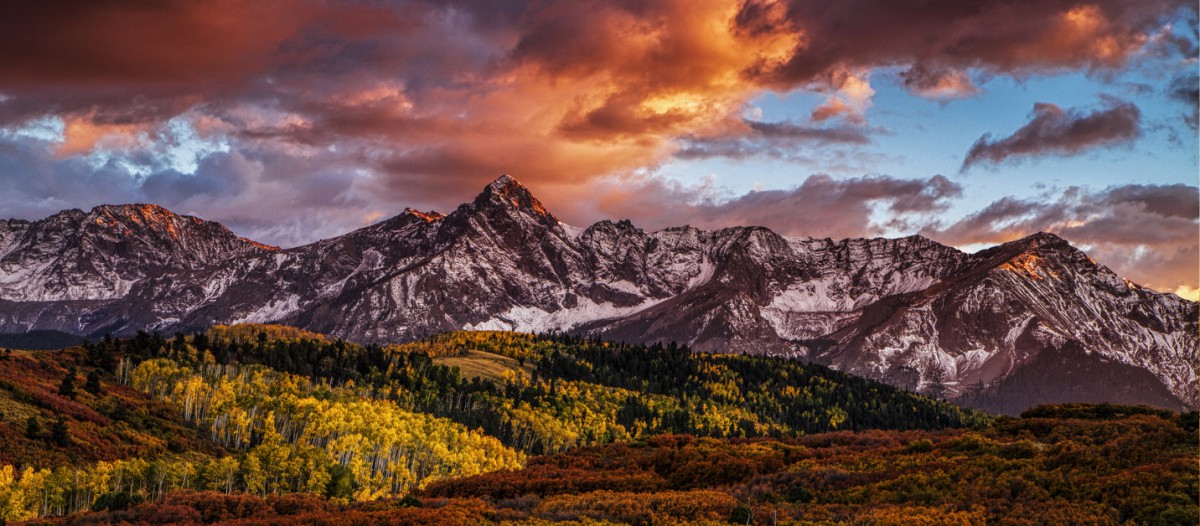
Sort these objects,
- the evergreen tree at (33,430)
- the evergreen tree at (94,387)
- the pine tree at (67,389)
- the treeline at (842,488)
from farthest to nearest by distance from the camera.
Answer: the evergreen tree at (94,387)
the pine tree at (67,389)
the evergreen tree at (33,430)
the treeline at (842,488)

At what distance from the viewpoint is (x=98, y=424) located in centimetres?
17075

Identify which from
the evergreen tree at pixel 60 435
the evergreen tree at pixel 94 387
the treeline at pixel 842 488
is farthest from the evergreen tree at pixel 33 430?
the treeline at pixel 842 488

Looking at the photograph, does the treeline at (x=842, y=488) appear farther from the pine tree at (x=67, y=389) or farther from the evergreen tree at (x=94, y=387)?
the evergreen tree at (x=94, y=387)

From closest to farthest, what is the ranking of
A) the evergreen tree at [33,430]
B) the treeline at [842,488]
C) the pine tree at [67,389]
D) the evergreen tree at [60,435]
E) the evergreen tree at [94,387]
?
1. the treeline at [842,488]
2. the evergreen tree at [33,430]
3. the evergreen tree at [60,435]
4. the pine tree at [67,389]
5. the evergreen tree at [94,387]

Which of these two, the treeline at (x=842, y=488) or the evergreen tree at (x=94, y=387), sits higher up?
the evergreen tree at (x=94, y=387)

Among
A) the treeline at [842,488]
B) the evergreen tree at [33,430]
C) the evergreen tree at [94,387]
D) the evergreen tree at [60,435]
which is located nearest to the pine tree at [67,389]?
the evergreen tree at [94,387]

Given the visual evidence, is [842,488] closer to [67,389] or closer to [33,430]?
[33,430]

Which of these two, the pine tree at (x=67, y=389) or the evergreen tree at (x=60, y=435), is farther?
the pine tree at (x=67, y=389)

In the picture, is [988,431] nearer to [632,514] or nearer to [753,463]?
[753,463]

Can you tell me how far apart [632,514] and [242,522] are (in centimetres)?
2615

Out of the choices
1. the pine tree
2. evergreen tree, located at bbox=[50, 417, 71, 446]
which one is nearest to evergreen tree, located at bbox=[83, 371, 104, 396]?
the pine tree

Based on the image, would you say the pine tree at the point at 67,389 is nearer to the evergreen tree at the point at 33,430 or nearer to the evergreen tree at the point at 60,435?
the evergreen tree at the point at 60,435

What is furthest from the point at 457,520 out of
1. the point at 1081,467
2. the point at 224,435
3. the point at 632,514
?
the point at 224,435

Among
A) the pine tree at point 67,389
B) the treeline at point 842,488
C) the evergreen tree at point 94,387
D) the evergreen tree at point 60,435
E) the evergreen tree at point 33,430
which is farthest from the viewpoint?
the evergreen tree at point 94,387
